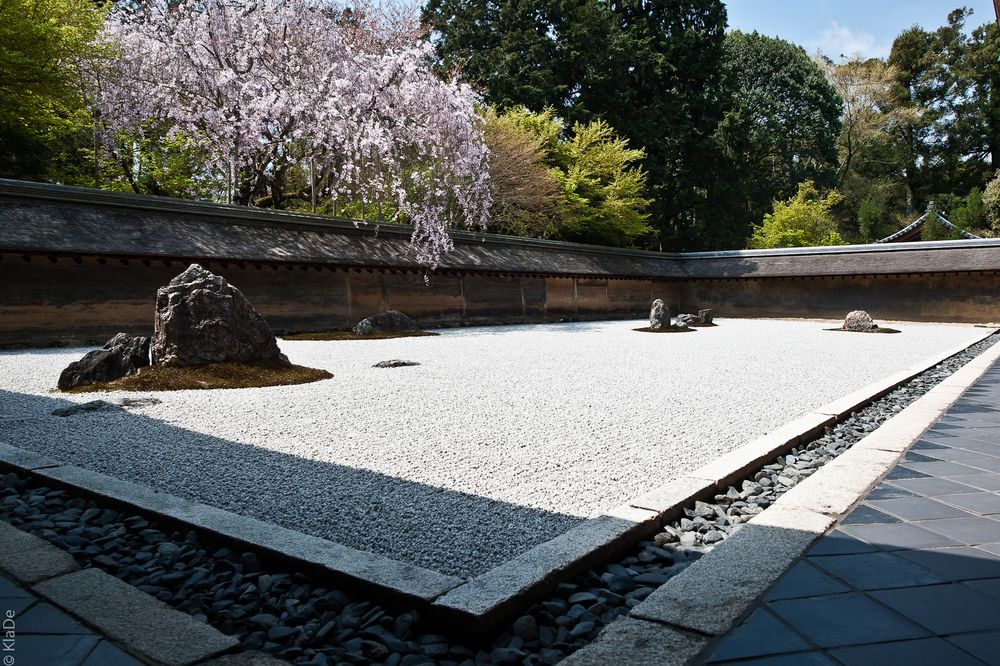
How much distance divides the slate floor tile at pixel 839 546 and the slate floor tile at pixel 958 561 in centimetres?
11

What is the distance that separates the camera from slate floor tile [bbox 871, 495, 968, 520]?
270 centimetres

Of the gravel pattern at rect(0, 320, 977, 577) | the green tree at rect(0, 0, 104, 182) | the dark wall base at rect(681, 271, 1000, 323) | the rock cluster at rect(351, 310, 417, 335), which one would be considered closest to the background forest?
the green tree at rect(0, 0, 104, 182)

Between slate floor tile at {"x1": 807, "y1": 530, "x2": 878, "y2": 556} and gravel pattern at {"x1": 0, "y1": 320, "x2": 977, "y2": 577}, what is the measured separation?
2.95 ft

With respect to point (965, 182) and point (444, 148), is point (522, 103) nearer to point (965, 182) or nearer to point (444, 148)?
point (444, 148)

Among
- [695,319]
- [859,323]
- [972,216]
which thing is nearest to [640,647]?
[695,319]

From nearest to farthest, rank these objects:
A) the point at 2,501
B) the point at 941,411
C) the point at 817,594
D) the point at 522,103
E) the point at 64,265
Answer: the point at 817,594, the point at 2,501, the point at 941,411, the point at 64,265, the point at 522,103

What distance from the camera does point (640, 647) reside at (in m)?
1.68

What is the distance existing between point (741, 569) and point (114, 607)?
2.01 metres

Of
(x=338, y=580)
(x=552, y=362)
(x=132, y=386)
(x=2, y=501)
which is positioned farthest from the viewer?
(x=552, y=362)

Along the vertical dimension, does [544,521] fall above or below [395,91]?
below

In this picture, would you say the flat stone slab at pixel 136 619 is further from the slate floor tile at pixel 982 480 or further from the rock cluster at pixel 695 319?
the rock cluster at pixel 695 319

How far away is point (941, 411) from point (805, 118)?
3257cm

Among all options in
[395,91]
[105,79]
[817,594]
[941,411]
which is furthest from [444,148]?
[817,594]

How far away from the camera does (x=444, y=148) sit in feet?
53.9
